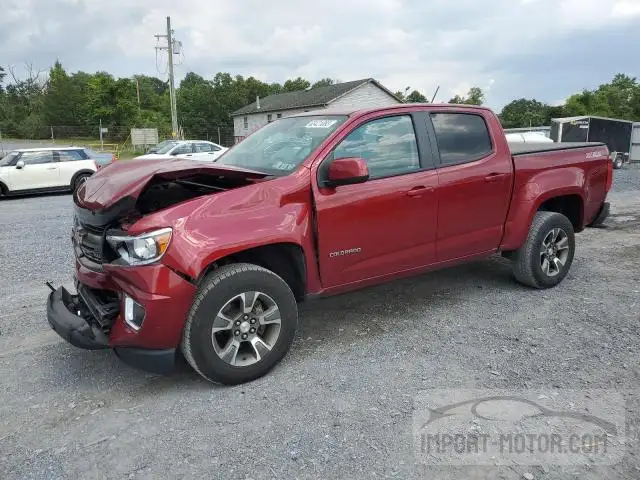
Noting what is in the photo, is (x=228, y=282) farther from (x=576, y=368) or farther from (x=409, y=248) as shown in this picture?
(x=576, y=368)

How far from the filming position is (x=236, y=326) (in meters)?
3.34

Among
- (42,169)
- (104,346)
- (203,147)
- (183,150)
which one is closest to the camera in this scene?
(104,346)

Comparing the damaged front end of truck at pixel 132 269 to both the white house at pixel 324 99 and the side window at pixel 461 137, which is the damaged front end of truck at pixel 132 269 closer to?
the side window at pixel 461 137

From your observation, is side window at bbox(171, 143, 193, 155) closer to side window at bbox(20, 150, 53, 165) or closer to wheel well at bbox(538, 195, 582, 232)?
side window at bbox(20, 150, 53, 165)

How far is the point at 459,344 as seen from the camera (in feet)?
13.0

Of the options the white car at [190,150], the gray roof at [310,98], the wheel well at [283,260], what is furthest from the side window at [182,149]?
the gray roof at [310,98]

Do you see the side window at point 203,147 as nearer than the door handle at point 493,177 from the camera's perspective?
No

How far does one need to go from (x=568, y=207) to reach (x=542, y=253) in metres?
0.81

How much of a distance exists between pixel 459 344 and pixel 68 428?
2.80 meters

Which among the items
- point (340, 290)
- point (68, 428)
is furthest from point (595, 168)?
point (68, 428)

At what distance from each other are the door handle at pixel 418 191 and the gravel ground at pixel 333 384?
1.15 meters

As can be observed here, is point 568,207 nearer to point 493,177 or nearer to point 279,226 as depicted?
point 493,177

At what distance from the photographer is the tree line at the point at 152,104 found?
183 feet

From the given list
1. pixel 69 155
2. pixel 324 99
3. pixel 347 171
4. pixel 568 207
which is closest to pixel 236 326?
pixel 347 171
